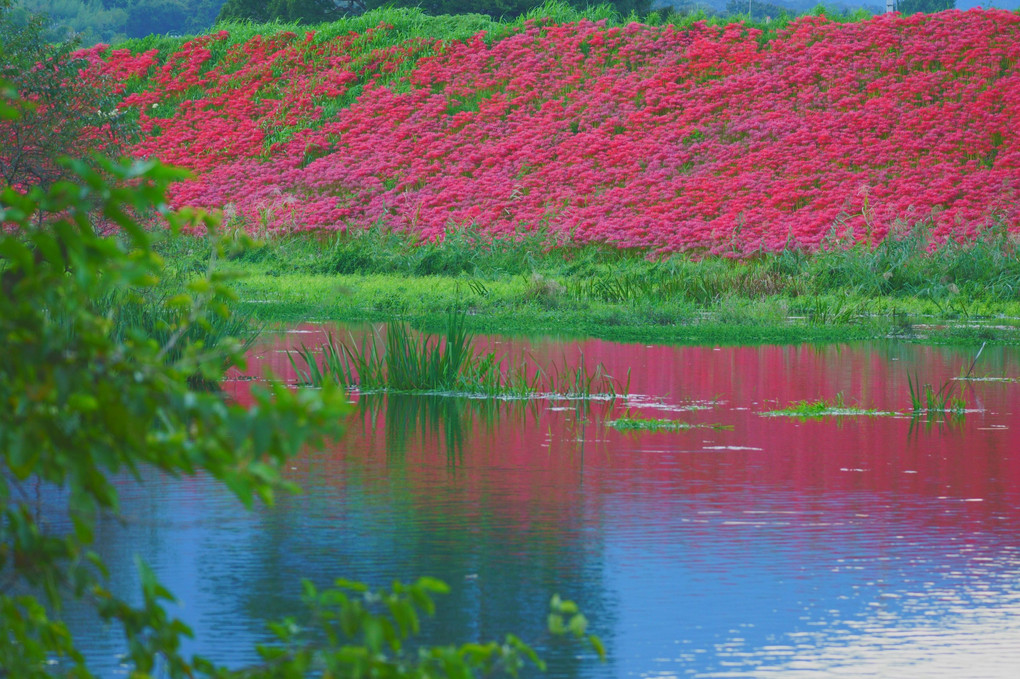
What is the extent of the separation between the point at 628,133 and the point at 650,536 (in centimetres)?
2760

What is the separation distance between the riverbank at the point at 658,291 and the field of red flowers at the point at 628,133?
6.19 ft

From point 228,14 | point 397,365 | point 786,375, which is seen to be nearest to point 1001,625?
point 397,365

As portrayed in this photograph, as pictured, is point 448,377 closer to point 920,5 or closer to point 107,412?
point 107,412

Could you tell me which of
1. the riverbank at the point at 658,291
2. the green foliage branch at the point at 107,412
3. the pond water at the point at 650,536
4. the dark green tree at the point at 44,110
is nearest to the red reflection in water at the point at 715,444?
the pond water at the point at 650,536

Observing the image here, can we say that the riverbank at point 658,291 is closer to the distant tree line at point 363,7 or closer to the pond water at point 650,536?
the pond water at point 650,536

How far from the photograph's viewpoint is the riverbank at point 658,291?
794 inches

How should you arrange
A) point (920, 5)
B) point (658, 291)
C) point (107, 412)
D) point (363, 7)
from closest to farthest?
point (107, 412), point (658, 291), point (363, 7), point (920, 5)

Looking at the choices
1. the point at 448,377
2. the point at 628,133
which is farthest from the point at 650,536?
the point at 628,133

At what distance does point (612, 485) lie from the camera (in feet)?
30.0

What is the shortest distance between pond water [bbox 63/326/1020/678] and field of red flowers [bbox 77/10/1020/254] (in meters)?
16.7

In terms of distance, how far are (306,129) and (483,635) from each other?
33.7m

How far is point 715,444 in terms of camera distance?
35.5ft

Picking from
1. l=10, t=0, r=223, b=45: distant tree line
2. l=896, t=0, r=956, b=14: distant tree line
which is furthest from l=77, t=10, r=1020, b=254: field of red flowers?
l=896, t=0, r=956, b=14: distant tree line

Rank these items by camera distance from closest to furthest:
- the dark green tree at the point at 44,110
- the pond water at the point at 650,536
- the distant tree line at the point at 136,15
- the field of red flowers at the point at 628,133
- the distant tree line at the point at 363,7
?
the pond water at the point at 650,536
the dark green tree at the point at 44,110
the field of red flowers at the point at 628,133
the distant tree line at the point at 363,7
the distant tree line at the point at 136,15
